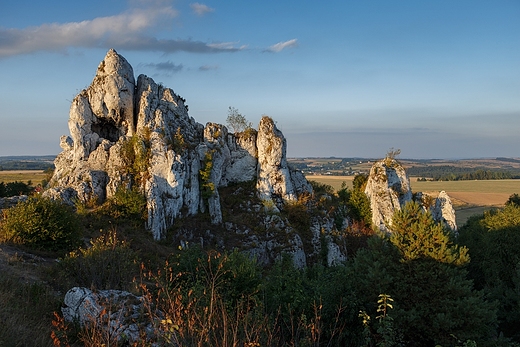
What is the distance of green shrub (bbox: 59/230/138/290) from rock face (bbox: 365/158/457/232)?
2688 centimetres

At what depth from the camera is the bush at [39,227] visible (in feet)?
47.9

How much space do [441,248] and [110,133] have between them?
88.5ft

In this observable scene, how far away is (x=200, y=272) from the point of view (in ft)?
38.4

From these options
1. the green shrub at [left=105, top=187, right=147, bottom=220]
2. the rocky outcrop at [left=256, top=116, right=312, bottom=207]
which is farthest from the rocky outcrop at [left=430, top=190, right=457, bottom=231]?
the green shrub at [left=105, top=187, right=147, bottom=220]

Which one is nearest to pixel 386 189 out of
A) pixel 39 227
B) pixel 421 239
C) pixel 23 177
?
pixel 421 239

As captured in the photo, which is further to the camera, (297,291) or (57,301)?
(297,291)

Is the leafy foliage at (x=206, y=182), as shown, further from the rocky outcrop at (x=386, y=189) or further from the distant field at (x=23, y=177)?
the distant field at (x=23, y=177)

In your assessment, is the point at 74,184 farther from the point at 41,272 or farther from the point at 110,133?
the point at 41,272

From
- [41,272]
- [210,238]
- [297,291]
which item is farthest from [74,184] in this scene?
[297,291]

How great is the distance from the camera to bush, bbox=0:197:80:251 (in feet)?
47.9

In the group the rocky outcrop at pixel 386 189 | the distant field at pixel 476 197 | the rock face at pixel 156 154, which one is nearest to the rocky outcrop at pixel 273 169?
the rock face at pixel 156 154

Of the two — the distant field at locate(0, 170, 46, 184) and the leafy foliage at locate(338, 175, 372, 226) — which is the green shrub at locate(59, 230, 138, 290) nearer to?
the leafy foliage at locate(338, 175, 372, 226)

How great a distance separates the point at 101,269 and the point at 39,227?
5.89 metres

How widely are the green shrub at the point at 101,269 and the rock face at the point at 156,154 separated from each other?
11429 millimetres
